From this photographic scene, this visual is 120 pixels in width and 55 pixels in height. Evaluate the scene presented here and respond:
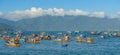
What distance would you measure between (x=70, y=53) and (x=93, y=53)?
596 cm

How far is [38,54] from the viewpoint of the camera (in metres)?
93.4

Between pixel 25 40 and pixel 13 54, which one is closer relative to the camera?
pixel 13 54

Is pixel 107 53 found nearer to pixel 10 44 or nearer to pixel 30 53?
pixel 30 53

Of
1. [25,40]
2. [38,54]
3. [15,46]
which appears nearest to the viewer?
[38,54]

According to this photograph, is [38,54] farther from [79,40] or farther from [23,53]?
[79,40]

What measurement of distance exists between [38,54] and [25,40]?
5521 cm

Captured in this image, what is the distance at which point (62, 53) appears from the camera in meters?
96.5

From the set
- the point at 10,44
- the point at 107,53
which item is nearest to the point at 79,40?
the point at 10,44

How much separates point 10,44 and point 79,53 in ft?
108

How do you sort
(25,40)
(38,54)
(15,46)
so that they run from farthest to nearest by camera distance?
(25,40) < (15,46) < (38,54)

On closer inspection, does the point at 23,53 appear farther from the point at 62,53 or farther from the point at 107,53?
the point at 107,53

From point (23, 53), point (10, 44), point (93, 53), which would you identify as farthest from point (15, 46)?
point (93, 53)

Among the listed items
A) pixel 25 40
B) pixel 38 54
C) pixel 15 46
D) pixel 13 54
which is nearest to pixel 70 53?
pixel 38 54

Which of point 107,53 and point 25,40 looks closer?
point 107,53
